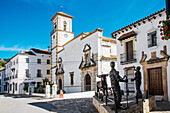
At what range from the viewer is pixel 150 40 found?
39.8 feet

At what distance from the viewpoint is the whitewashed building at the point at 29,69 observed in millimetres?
34781

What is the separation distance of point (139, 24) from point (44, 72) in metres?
28.5

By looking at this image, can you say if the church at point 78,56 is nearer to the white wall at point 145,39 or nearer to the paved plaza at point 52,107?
the white wall at point 145,39

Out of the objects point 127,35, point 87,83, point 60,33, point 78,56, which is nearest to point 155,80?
point 127,35

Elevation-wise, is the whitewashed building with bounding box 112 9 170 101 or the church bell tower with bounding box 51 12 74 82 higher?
the church bell tower with bounding box 51 12 74 82

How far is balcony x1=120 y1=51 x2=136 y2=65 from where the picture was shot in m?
13.4

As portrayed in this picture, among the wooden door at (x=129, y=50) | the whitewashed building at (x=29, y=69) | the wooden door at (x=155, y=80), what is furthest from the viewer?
the whitewashed building at (x=29, y=69)

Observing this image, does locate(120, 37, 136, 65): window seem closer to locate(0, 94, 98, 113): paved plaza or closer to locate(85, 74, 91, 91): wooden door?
locate(0, 94, 98, 113): paved plaza

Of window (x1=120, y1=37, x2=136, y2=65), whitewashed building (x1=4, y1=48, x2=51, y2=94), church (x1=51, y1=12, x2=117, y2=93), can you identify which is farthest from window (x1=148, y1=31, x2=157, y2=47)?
whitewashed building (x1=4, y1=48, x2=51, y2=94)

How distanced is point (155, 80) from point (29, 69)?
97.1 ft

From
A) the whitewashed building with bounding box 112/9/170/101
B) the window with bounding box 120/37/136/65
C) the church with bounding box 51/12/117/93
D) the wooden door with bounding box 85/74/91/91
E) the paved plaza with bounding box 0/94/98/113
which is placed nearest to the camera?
the paved plaza with bounding box 0/94/98/113

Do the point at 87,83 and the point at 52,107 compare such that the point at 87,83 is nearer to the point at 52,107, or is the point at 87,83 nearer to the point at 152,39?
the point at 52,107

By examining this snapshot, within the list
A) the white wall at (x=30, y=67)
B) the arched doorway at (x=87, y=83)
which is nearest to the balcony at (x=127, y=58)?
the arched doorway at (x=87, y=83)

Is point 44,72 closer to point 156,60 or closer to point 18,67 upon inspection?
point 18,67
